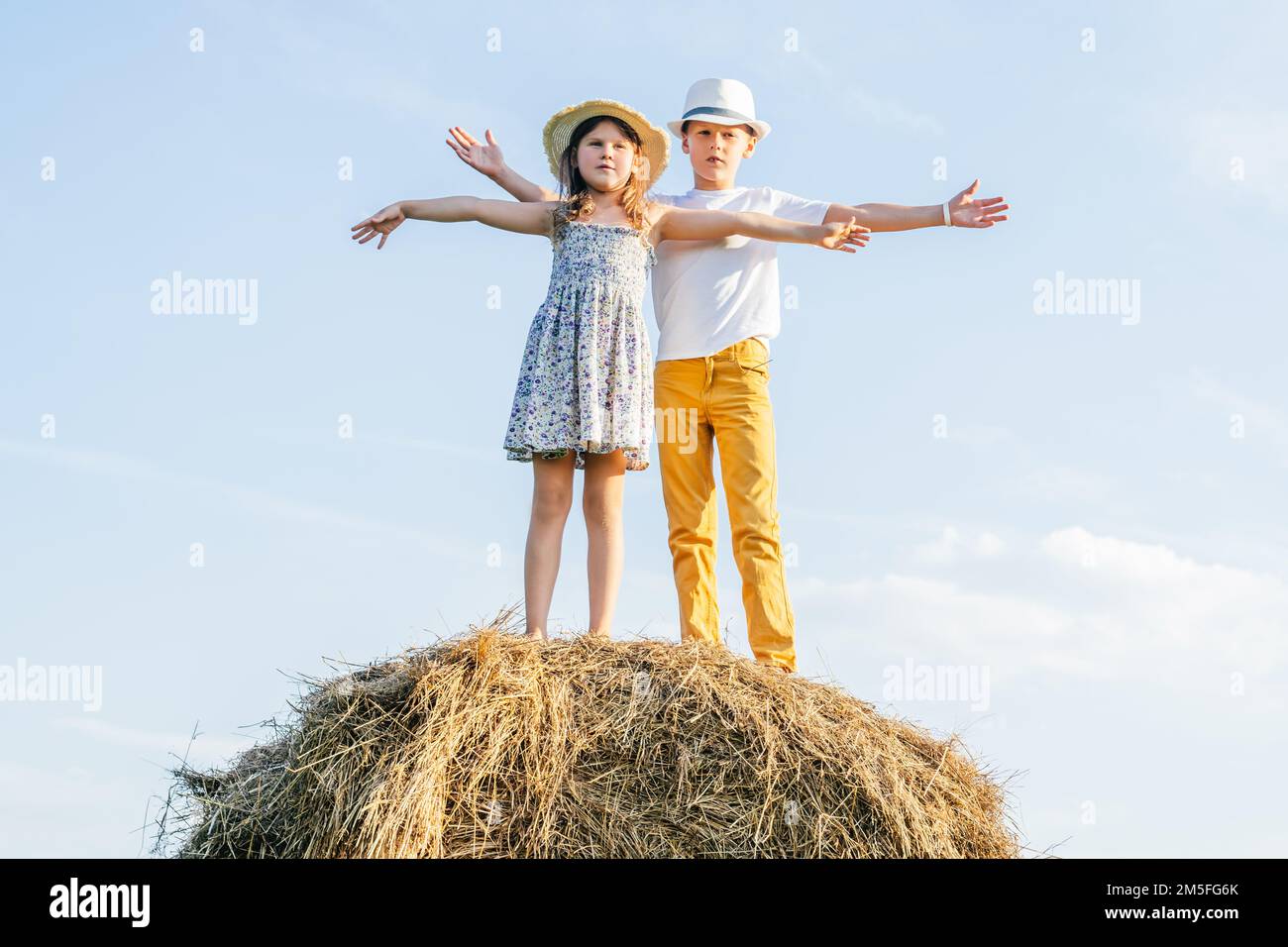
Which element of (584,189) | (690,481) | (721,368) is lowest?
(690,481)

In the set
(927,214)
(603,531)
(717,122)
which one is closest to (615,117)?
(717,122)

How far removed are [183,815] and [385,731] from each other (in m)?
1.00

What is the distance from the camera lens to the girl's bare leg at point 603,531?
6.03 meters

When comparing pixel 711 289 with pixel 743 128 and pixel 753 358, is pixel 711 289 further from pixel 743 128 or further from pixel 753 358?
pixel 743 128

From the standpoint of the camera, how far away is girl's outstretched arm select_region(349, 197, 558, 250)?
6305 millimetres

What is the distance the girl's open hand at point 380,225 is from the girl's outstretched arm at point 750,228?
1.17 m

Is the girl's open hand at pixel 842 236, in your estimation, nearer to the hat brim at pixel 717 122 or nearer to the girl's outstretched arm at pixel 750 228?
the girl's outstretched arm at pixel 750 228

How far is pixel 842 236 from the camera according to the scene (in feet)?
21.2

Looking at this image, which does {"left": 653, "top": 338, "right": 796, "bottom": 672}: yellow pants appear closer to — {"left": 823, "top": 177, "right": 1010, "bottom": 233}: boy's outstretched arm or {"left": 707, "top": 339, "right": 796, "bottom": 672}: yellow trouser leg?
{"left": 707, "top": 339, "right": 796, "bottom": 672}: yellow trouser leg

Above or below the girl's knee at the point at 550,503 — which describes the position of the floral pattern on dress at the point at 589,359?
above

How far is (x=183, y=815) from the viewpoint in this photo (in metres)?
5.30

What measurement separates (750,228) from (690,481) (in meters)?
1.20

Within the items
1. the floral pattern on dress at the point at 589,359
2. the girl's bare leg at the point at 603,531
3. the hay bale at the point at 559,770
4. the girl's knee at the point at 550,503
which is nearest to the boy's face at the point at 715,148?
the floral pattern on dress at the point at 589,359
